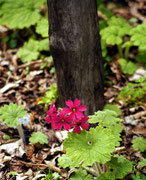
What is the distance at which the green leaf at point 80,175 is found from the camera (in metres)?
2.30

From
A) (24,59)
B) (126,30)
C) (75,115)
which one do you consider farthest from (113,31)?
(75,115)

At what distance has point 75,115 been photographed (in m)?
2.04

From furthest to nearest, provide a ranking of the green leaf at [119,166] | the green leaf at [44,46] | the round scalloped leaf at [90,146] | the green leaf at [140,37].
Answer: the green leaf at [44,46], the green leaf at [140,37], the green leaf at [119,166], the round scalloped leaf at [90,146]

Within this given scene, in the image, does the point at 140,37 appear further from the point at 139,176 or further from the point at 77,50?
the point at 139,176

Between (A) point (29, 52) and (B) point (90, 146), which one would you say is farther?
(A) point (29, 52)

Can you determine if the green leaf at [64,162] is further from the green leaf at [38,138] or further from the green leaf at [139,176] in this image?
the green leaf at [139,176]

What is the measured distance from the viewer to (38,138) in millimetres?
2779

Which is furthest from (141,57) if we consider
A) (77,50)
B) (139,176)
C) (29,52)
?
(139,176)

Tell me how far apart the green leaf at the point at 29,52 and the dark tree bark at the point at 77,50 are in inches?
57.5

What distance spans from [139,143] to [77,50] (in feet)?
4.56

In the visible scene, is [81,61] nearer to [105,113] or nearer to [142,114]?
[105,113]

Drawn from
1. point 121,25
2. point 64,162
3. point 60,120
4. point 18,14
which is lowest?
point 64,162

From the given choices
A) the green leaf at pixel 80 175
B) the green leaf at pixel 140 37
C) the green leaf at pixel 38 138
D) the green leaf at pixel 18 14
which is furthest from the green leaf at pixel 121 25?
the green leaf at pixel 80 175

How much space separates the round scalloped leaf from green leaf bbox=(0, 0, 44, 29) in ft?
9.96
